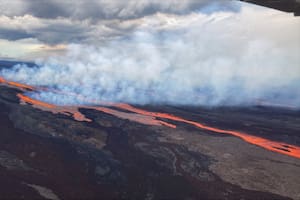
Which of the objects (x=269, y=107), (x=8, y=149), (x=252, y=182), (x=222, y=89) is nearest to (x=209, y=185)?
(x=252, y=182)

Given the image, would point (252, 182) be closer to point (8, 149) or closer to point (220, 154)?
point (220, 154)

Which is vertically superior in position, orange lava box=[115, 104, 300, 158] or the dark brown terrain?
orange lava box=[115, 104, 300, 158]

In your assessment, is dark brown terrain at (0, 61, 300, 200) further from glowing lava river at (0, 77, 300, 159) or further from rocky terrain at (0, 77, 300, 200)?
glowing lava river at (0, 77, 300, 159)

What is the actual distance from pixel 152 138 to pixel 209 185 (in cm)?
1281

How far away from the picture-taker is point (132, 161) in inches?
1014

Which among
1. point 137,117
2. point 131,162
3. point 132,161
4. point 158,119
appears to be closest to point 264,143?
point 158,119

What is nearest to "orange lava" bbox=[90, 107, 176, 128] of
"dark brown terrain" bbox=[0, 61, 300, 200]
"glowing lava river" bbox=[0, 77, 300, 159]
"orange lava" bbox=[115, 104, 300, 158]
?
"glowing lava river" bbox=[0, 77, 300, 159]

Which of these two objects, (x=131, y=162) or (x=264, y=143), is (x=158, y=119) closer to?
(x=264, y=143)

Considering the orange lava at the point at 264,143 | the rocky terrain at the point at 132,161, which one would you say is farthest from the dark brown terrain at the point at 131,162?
the orange lava at the point at 264,143

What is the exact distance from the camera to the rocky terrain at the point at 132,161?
20438 mm

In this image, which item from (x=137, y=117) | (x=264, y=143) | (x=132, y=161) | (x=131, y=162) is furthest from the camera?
(x=137, y=117)

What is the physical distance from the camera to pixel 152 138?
112 feet

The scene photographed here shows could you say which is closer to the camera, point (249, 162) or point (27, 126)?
point (249, 162)

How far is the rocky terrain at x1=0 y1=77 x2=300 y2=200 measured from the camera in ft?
67.1
